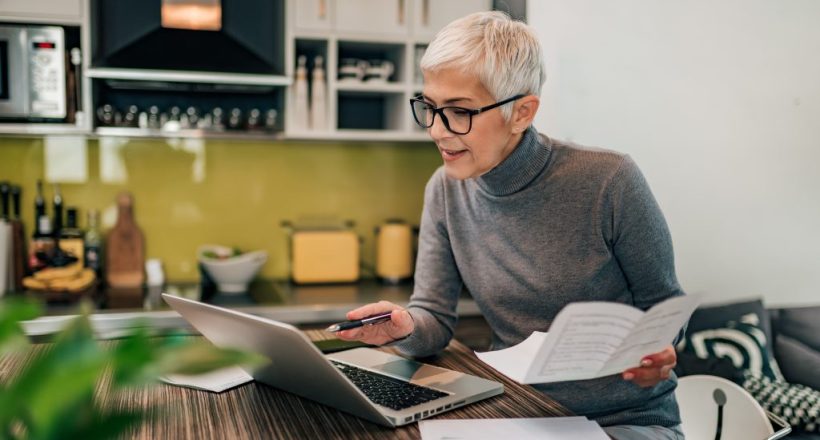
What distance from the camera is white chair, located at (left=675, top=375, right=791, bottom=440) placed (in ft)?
5.67

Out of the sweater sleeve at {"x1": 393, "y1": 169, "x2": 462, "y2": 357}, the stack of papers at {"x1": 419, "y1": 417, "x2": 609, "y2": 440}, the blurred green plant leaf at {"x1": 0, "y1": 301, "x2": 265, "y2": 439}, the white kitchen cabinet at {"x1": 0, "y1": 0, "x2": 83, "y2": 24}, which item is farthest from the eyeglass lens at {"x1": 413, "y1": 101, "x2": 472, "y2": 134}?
the white kitchen cabinet at {"x1": 0, "y1": 0, "x2": 83, "y2": 24}

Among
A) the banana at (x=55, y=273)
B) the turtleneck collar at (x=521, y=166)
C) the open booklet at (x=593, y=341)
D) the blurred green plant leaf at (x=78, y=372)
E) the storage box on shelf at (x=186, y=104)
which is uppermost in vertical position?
the storage box on shelf at (x=186, y=104)

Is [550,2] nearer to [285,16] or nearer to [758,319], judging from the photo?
[285,16]

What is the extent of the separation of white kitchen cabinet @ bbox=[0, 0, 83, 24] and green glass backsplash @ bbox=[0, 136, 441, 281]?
0.54 metres

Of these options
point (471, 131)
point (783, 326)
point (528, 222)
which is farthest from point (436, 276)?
point (783, 326)

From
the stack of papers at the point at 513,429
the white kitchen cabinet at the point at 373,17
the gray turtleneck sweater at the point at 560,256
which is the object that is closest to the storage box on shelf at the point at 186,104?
the white kitchen cabinet at the point at 373,17

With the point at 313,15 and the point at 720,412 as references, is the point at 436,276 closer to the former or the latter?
the point at 720,412

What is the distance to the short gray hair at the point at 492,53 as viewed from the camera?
1487mm

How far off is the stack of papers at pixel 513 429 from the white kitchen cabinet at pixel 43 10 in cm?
223

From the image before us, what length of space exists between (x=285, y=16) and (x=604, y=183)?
5.86ft

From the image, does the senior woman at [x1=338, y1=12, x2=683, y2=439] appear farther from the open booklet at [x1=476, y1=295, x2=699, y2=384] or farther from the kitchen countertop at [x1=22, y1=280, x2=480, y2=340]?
the kitchen countertop at [x1=22, y1=280, x2=480, y2=340]

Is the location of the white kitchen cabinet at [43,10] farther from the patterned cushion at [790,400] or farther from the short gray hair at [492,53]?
the patterned cushion at [790,400]

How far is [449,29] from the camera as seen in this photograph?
1535 millimetres

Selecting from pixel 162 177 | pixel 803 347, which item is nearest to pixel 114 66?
pixel 162 177
